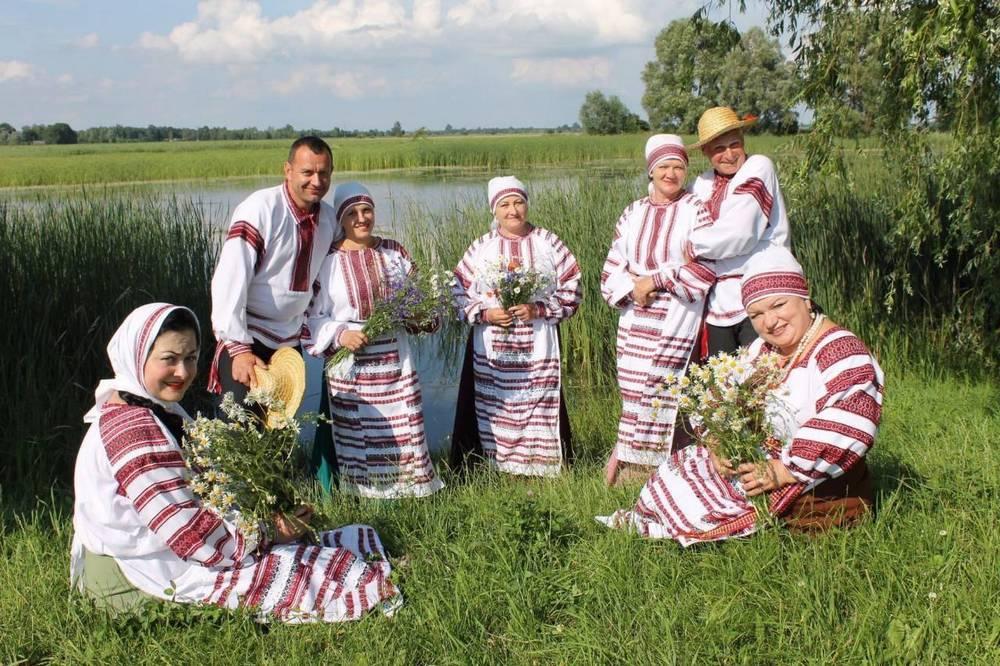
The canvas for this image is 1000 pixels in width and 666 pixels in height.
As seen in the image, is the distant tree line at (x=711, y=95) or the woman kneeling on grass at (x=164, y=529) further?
the distant tree line at (x=711, y=95)

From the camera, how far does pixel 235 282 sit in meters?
4.16

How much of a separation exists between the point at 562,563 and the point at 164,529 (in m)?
1.44

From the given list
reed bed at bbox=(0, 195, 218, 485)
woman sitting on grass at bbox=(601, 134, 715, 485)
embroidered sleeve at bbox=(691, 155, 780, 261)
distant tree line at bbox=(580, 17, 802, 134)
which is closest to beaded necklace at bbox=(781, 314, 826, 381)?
embroidered sleeve at bbox=(691, 155, 780, 261)

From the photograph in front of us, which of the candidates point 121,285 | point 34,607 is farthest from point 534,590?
point 121,285

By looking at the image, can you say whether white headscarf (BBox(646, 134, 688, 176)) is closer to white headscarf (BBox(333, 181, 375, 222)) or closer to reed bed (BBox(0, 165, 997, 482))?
reed bed (BBox(0, 165, 997, 482))

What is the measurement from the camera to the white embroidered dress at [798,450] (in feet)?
9.96

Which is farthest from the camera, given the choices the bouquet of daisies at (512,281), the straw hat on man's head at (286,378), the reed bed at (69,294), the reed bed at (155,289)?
the reed bed at (155,289)

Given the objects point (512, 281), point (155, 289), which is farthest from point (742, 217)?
point (155, 289)

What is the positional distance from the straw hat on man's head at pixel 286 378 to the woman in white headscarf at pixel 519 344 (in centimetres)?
126

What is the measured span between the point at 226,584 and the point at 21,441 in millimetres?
2532

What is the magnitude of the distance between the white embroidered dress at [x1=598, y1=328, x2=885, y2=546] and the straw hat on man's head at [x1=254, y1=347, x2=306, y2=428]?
1.43 metres

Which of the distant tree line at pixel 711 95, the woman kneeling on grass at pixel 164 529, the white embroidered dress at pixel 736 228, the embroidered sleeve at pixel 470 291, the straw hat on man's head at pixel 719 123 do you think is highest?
the distant tree line at pixel 711 95

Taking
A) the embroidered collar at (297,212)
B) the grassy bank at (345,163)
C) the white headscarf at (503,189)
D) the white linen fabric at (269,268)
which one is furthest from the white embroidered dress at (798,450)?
the grassy bank at (345,163)

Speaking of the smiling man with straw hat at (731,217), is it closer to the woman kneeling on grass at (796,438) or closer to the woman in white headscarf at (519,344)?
the woman in white headscarf at (519,344)
